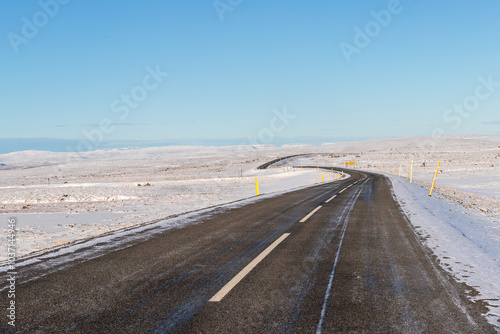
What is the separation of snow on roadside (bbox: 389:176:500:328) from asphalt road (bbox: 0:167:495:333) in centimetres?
25

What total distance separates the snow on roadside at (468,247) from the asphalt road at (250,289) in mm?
247

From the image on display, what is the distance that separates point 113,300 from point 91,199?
1905cm

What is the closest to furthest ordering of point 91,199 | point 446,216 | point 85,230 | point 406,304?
point 406,304, point 85,230, point 446,216, point 91,199

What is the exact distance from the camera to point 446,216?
11328 mm

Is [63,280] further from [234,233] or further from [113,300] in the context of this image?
[234,233]

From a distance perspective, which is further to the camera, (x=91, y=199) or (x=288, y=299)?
(x=91, y=199)

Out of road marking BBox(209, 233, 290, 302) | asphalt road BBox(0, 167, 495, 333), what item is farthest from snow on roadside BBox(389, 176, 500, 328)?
road marking BBox(209, 233, 290, 302)

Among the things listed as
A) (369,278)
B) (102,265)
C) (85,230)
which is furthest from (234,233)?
(85,230)

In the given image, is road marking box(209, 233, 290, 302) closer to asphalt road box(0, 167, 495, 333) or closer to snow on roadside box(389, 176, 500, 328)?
asphalt road box(0, 167, 495, 333)

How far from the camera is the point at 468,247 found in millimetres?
7051

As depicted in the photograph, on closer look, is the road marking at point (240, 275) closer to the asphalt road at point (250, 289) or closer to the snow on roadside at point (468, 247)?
the asphalt road at point (250, 289)

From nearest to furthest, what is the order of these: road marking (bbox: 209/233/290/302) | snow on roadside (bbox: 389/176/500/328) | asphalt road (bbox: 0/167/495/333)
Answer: asphalt road (bbox: 0/167/495/333)
road marking (bbox: 209/233/290/302)
snow on roadside (bbox: 389/176/500/328)

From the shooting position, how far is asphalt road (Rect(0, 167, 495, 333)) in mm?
3574

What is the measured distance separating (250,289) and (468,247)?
5.26 metres
